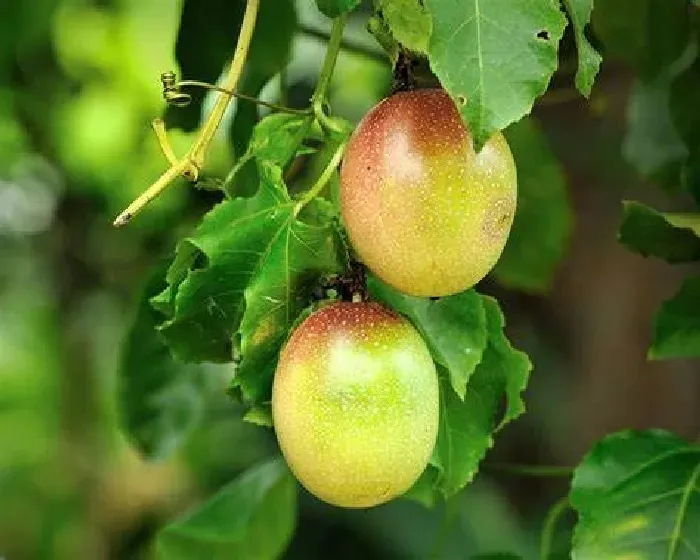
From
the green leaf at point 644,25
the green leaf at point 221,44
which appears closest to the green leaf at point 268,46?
the green leaf at point 221,44

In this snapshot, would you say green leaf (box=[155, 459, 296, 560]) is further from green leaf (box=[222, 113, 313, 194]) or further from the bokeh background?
green leaf (box=[222, 113, 313, 194])

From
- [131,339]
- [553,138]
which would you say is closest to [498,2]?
[131,339]

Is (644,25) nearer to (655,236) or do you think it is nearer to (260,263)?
(655,236)

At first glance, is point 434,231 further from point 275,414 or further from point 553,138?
point 553,138

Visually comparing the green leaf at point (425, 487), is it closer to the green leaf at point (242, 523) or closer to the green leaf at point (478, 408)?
the green leaf at point (478, 408)

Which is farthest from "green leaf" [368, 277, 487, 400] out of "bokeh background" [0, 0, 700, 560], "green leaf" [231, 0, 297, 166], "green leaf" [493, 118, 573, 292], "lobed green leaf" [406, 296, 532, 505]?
"bokeh background" [0, 0, 700, 560]

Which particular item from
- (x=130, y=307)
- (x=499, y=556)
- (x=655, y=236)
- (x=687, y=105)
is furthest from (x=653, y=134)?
(x=130, y=307)
